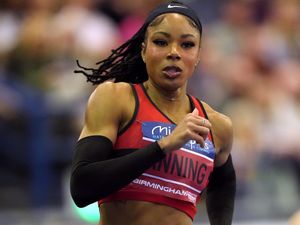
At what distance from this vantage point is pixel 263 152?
9250mm

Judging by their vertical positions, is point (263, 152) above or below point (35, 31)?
below

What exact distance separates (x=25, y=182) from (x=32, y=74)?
107 cm

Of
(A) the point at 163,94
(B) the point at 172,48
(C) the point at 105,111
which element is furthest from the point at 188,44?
(C) the point at 105,111

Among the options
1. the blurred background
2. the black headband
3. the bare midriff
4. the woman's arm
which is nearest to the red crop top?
the bare midriff

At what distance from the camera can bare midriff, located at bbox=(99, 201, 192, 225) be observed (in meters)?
4.63

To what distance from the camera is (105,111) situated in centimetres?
457

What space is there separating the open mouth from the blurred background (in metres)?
3.42

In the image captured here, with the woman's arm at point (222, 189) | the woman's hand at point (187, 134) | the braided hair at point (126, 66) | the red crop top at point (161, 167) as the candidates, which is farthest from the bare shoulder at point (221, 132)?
the woman's hand at point (187, 134)

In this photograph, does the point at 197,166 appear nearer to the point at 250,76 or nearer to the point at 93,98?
the point at 93,98

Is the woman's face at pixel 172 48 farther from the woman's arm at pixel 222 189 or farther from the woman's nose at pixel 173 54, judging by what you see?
the woman's arm at pixel 222 189

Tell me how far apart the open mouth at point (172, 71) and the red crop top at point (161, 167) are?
0.21 meters

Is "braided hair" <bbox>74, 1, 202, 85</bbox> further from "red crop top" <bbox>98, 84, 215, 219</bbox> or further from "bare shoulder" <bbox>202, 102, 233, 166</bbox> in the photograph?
"bare shoulder" <bbox>202, 102, 233, 166</bbox>

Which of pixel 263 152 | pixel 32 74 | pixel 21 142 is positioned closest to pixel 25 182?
pixel 21 142

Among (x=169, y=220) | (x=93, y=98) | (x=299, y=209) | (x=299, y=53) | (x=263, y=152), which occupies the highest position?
(x=299, y=53)
